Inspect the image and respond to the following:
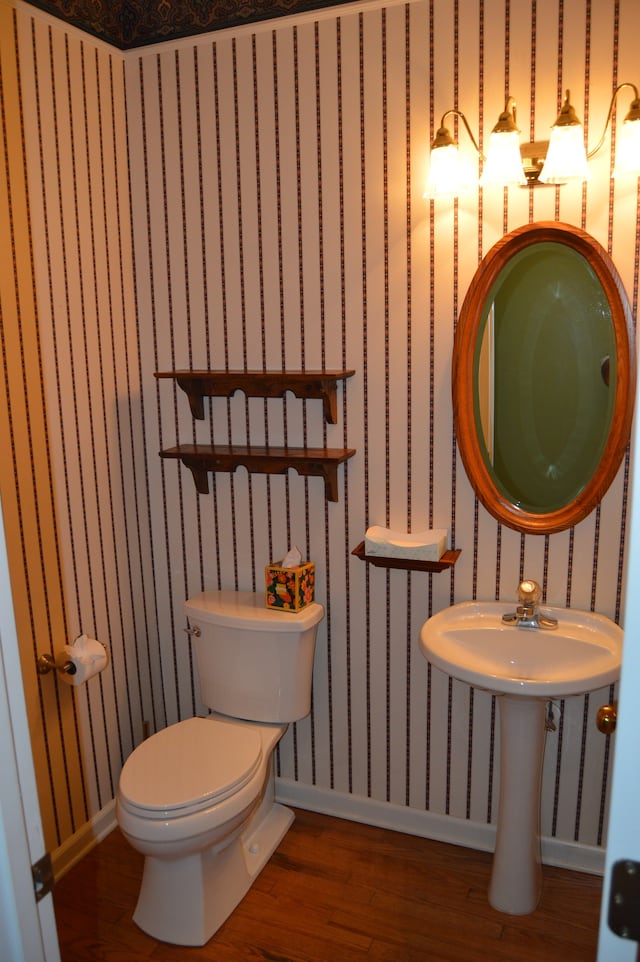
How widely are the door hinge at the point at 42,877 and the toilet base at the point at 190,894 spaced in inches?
50.5

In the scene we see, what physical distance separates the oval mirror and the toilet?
79 centimetres

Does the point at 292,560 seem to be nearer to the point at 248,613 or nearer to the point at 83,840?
the point at 248,613

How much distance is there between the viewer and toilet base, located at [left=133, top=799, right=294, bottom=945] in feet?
7.27

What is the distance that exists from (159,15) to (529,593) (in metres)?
2.19

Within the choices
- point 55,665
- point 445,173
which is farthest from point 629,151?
point 55,665

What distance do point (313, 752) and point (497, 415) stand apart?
1.39m

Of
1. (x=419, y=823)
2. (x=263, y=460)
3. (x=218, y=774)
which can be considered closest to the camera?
(x=218, y=774)

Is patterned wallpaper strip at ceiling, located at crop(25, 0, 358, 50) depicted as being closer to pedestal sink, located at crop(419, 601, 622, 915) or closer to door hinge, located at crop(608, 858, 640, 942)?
pedestal sink, located at crop(419, 601, 622, 915)

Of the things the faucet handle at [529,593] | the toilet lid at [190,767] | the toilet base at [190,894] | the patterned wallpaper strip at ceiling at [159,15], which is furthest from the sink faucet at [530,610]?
the patterned wallpaper strip at ceiling at [159,15]

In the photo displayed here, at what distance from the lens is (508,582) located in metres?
2.40

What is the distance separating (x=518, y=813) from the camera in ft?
7.45

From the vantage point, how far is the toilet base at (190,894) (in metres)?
2.21

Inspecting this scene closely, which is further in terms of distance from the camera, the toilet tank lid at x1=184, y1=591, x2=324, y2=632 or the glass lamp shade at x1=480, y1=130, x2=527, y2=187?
the toilet tank lid at x1=184, y1=591, x2=324, y2=632

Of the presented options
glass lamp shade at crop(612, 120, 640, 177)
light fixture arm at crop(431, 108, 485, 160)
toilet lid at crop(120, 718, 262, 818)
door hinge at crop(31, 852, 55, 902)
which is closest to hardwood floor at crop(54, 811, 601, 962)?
toilet lid at crop(120, 718, 262, 818)
